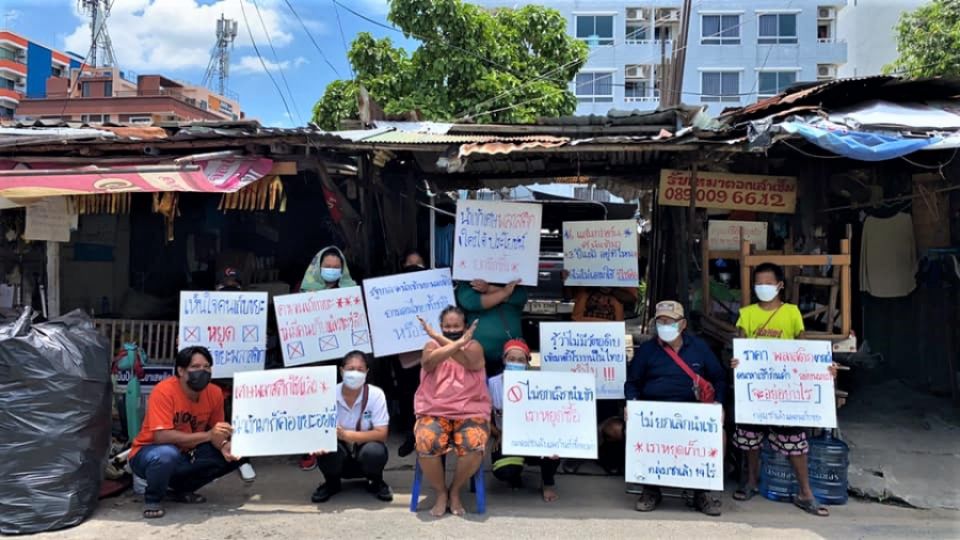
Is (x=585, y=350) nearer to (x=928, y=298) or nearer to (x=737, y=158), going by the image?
(x=737, y=158)

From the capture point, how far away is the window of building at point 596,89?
3098 cm

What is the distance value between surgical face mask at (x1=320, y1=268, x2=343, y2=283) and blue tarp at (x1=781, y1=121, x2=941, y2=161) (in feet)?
12.7

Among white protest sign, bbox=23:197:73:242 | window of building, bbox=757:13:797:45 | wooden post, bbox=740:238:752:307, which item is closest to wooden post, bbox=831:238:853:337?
wooden post, bbox=740:238:752:307

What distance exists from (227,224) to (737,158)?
5901 millimetres

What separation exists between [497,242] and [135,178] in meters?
3.10

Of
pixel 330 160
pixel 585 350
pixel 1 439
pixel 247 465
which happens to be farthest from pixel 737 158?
pixel 1 439

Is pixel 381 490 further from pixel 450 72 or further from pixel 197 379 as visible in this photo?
pixel 450 72

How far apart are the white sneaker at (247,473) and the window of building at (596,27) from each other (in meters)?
30.4

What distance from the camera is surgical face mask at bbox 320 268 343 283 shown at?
18.0 feet

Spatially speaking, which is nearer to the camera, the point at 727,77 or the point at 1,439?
the point at 1,439

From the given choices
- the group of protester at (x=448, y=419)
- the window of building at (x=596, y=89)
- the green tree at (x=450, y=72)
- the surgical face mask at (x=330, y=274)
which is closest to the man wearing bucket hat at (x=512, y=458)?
the group of protester at (x=448, y=419)

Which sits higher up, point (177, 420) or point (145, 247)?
point (145, 247)

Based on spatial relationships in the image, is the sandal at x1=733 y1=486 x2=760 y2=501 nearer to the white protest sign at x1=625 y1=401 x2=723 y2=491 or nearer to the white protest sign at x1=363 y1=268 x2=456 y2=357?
the white protest sign at x1=625 y1=401 x2=723 y2=491

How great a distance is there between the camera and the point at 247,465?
524cm
